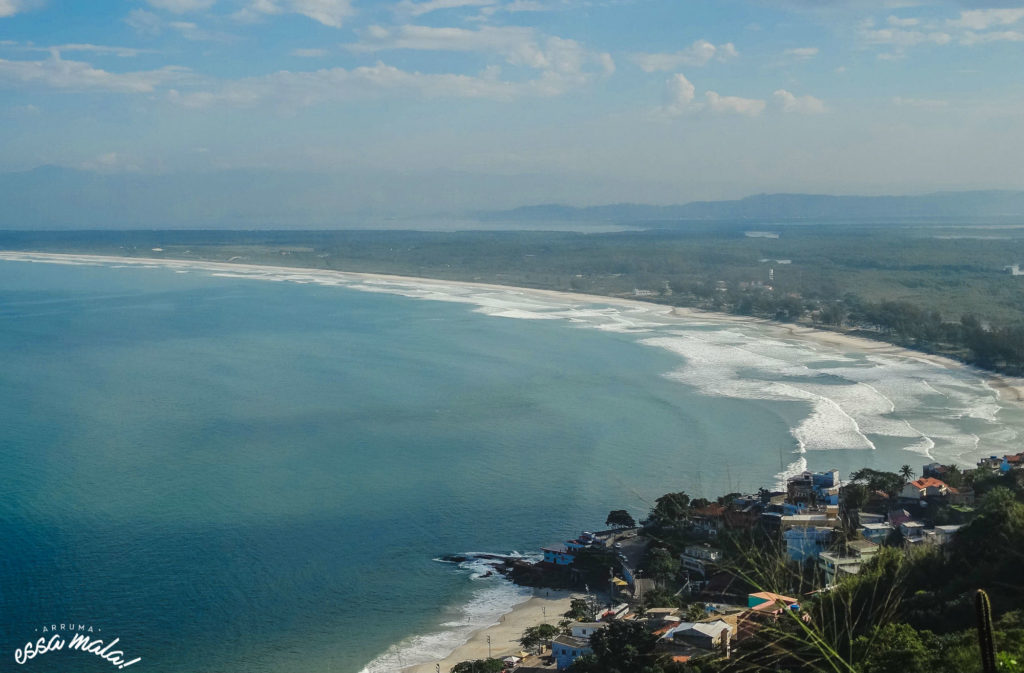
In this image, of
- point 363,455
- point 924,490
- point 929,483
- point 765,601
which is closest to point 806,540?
point 765,601

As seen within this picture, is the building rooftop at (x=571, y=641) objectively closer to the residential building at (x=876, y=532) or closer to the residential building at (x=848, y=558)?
the residential building at (x=848, y=558)

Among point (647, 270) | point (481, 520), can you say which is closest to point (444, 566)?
point (481, 520)

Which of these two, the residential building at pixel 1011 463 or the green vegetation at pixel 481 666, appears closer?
the green vegetation at pixel 481 666

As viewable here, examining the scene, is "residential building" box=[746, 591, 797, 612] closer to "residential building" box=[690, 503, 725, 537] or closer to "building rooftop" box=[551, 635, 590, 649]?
"building rooftop" box=[551, 635, 590, 649]

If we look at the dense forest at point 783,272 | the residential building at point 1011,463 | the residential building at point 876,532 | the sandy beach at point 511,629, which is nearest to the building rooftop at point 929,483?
the residential building at point 1011,463

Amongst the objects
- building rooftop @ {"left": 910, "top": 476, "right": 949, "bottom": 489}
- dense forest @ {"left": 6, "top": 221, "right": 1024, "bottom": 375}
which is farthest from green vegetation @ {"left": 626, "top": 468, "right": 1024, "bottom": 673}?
dense forest @ {"left": 6, "top": 221, "right": 1024, "bottom": 375}

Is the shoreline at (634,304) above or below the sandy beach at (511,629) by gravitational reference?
above

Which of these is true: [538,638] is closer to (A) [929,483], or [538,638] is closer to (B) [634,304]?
(A) [929,483]
